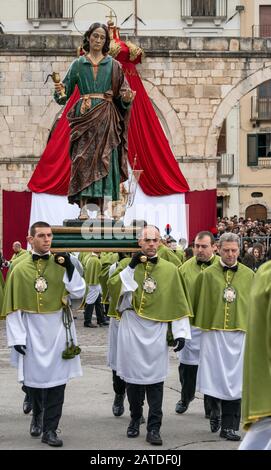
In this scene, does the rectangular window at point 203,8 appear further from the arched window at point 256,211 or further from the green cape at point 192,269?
the green cape at point 192,269

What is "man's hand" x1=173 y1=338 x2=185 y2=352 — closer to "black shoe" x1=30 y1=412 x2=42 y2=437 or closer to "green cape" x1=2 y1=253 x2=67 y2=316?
"green cape" x1=2 y1=253 x2=67 y2=316

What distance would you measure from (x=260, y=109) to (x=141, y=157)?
20.8 metres

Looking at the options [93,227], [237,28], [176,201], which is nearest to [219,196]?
[237,28]

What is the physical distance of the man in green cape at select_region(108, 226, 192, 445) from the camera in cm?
815

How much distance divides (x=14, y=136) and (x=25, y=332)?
49.2ft

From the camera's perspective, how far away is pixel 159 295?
27.1 feet

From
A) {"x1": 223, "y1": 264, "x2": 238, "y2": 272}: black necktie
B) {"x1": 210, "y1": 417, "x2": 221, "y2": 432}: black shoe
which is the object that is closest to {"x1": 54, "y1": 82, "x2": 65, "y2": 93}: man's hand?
{"x1": 223, "y1": 264, "x2": 238, "y2": 272}: black necktie

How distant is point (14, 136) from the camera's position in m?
22.5

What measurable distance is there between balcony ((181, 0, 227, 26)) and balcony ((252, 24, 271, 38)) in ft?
6.48

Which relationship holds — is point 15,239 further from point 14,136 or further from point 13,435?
point 13,435

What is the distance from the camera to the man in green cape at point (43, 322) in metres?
7.87

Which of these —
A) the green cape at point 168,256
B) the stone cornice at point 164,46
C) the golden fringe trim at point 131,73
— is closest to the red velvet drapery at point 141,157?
the golden fringe trim at point 131,73

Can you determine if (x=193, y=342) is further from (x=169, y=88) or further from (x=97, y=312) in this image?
(x=169, y=88)

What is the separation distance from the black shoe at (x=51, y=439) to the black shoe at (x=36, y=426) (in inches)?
11.0
